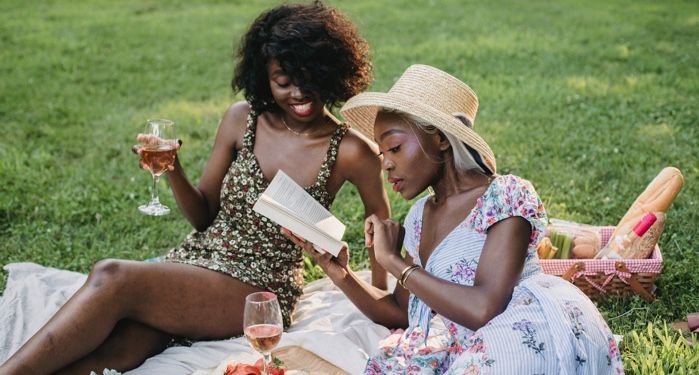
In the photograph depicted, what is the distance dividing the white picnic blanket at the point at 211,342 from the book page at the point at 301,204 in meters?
0.66

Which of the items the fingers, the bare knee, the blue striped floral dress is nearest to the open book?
the fingers

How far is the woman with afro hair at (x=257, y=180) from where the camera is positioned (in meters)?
4.29

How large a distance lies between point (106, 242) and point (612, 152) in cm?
449

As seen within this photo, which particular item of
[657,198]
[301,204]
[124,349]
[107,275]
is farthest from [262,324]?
[657,198]

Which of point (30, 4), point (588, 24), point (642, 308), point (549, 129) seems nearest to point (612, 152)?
point (549, 129)

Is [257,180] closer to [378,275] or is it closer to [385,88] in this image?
[378,275]

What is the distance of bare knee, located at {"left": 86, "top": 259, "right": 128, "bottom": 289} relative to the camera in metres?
4.02

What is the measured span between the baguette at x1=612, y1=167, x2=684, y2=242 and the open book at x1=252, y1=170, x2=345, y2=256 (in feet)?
6.54

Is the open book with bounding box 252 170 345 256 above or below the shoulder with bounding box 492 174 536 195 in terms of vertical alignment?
below

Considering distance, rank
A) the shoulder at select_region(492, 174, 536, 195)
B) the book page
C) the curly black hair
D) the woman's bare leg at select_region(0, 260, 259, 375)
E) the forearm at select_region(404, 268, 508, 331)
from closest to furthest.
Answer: the forearm at select_region(404, 268, 508, 331) → the shoulder at select_region(492, 174, 536, 195) → the woman's bare leg at select_region(0, 260, 259, 375) → the book page → the curly black hair

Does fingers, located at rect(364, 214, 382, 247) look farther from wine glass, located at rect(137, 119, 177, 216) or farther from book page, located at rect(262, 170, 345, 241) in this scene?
wine glass, located at rect(137, 119, 177, 216)

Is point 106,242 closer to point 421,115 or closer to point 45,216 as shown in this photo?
point 45,216

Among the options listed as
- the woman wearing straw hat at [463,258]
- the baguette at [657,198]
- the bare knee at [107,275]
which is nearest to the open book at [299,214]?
the woman wearing straw hat at [463,258]

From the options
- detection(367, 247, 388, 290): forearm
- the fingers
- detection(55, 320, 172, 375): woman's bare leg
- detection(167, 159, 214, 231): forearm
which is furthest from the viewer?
detection(367, 247, 388, 290): forearm
